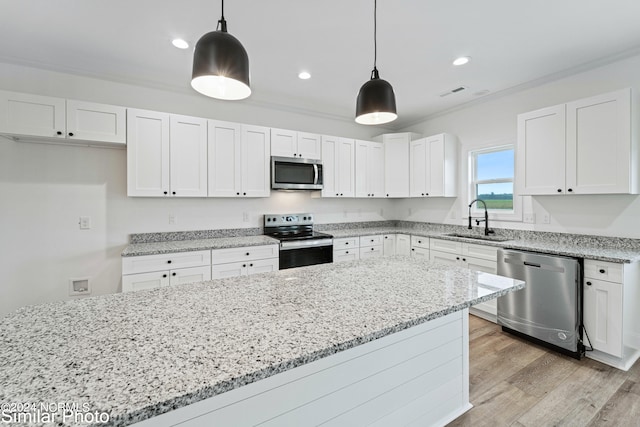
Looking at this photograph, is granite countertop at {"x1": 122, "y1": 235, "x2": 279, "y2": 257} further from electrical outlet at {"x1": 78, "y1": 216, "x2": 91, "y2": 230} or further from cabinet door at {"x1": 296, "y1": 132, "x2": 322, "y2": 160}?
cabinet door at {"x1": 296, "y1": 132, "x2": 322, "y2": 160}

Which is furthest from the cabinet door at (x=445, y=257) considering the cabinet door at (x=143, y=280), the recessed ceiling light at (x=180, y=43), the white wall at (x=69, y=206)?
the recessed ceiling light at (x=180, y=43)

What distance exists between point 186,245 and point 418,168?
339 centimetres

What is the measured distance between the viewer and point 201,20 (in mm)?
2131

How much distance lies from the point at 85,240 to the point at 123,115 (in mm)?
1373

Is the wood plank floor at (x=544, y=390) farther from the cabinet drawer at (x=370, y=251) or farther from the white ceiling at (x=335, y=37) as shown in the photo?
the white ceiling at (x=335, y=37)

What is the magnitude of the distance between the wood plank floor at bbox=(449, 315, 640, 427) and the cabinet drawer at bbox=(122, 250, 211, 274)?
253 cm

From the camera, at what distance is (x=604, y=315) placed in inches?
91.1

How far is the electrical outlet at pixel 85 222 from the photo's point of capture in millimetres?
2916

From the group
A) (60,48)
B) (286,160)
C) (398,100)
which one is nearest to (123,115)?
(60,48)

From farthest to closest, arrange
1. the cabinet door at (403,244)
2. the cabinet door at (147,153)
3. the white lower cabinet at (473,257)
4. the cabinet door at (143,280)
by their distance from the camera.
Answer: the cabinet door at (403,244) < the white lower cabinet at (473,257) < the cabinet door at (147,153) < the cabinet door at (143,280)

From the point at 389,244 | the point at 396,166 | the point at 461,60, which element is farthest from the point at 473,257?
the point at 461,60

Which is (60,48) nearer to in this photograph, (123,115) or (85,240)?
(123,115)

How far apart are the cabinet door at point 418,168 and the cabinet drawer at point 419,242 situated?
2.31 ft

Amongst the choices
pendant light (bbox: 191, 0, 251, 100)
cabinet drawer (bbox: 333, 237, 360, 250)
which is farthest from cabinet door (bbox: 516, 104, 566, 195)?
pendant light (bbox: 191, 0, 251, 100)
